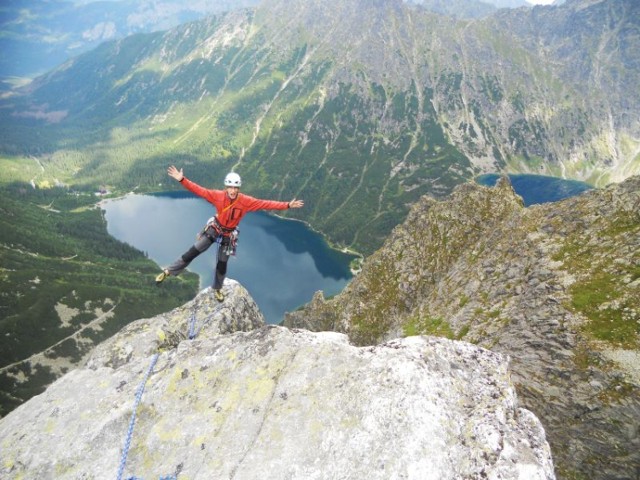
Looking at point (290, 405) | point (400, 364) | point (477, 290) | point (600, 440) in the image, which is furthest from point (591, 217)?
point (290, 405)

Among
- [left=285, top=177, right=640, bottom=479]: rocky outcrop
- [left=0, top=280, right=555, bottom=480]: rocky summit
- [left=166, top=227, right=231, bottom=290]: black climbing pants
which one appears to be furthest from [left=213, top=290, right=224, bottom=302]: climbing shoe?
[left=285, top=177, right=640, bottom=479]: rocky outcrop

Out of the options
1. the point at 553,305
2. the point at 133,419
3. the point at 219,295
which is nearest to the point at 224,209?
the point at 219,295

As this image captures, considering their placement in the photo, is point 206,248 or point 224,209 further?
point 206,248

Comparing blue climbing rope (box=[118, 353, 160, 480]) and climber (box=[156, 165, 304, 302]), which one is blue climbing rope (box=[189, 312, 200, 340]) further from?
blue climbing rope (box=[118, 353, 160, 480])

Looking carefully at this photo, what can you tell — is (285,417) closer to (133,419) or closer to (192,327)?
(133,419)

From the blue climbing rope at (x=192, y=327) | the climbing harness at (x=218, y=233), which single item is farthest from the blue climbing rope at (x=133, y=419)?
the climbing harness at (x=218, y=233)
